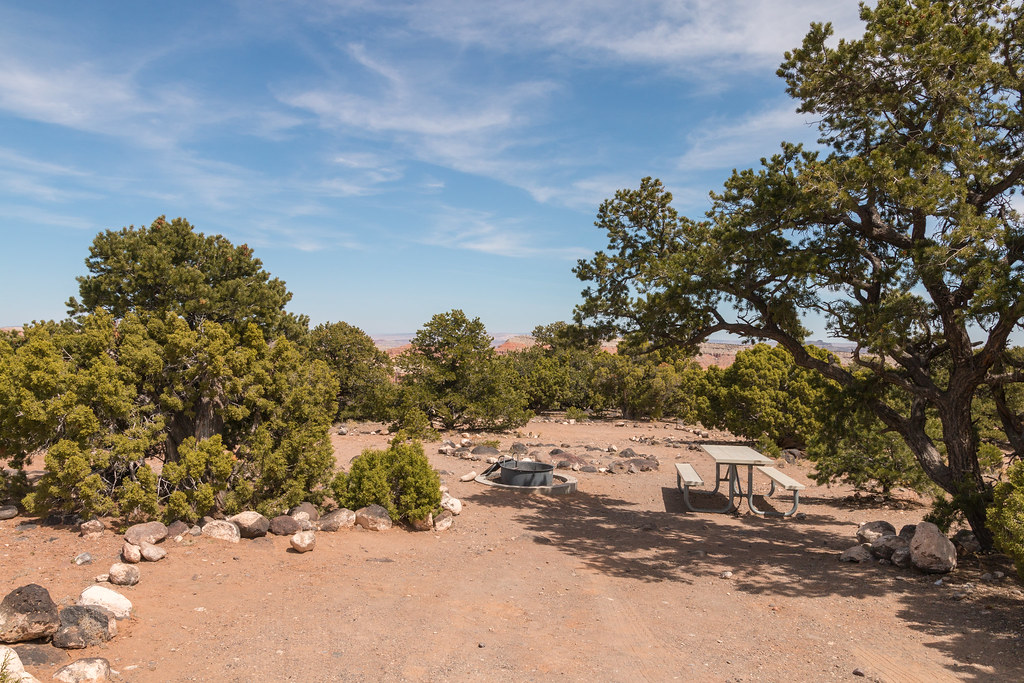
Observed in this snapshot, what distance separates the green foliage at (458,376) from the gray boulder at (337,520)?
37.0 feet

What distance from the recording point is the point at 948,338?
7.31m

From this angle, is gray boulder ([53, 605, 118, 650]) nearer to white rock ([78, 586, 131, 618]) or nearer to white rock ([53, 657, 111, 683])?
white rock ([78, 586, 131, 618])

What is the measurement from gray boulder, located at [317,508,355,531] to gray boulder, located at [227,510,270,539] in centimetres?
76

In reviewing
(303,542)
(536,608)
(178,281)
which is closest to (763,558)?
(536,608)

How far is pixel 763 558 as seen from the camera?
7.92 meters

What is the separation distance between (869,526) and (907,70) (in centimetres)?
587

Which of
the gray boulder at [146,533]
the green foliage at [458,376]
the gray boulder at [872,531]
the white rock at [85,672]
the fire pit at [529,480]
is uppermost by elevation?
the green foliage at [458,376]

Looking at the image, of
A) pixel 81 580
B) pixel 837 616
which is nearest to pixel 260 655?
pixel 81 580

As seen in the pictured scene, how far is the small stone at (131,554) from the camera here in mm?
6383

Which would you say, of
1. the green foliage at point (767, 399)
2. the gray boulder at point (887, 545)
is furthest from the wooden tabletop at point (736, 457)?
the green foliage at point (767, 399)

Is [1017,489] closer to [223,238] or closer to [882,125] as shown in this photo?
[882,125]

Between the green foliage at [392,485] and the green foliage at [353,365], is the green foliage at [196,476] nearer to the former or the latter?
the green foliage at [392,485]

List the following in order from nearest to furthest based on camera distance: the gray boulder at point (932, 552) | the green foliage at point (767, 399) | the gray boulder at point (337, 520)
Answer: the gray boulder at point (932, 552), the gray boulder at point (337, 520), the green foliage at point (767, 399)

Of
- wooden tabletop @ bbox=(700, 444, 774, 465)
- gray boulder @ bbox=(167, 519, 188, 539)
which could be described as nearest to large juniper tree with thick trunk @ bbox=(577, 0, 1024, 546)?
wooden tabletop @ bbox=(700, 444, 774, 465)
